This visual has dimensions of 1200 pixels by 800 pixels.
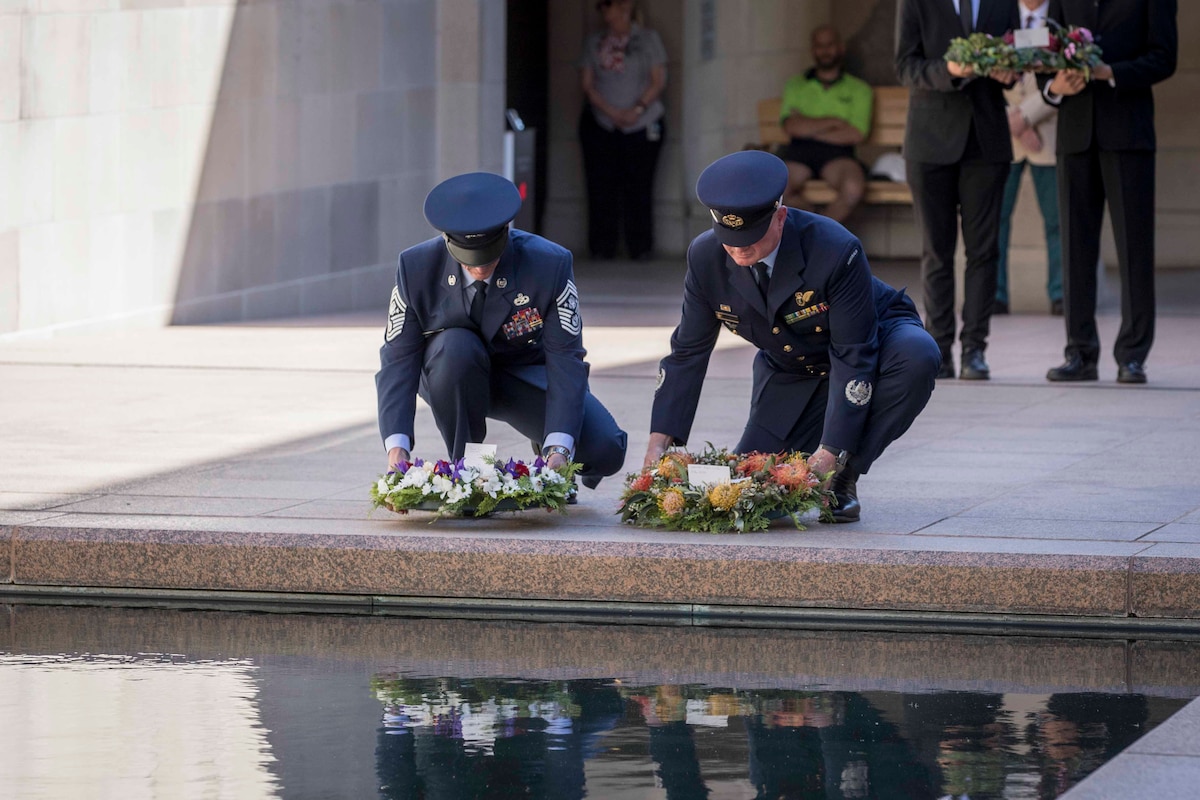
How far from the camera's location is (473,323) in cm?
571

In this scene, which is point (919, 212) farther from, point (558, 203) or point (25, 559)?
point (558, 203)

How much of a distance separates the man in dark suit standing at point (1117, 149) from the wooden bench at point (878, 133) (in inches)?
260

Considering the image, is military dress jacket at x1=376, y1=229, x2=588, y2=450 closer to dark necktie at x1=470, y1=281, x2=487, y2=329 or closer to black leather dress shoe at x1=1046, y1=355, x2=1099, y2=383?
dark necktie at x1=470, y1=281, x2=487, y2=329

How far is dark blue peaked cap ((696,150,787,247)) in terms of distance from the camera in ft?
16.9

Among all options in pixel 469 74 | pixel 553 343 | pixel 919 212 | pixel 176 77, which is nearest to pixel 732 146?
pixel 469 74

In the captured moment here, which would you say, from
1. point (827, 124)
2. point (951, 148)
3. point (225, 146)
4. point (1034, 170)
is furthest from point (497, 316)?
point (827, 124)

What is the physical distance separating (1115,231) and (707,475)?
401 cm

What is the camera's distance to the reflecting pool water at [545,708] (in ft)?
12.7

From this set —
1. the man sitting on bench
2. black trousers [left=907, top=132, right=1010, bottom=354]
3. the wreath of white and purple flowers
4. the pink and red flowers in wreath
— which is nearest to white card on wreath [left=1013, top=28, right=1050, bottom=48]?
the pink and red flowers in wreath

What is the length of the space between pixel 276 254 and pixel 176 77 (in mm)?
1506

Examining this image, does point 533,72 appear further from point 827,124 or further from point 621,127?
point 827,124

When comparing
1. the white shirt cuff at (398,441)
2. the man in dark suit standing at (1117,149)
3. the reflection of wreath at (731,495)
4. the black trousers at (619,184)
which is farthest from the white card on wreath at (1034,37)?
the black trousers at (619,184)

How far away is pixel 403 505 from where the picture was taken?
17.8 feet

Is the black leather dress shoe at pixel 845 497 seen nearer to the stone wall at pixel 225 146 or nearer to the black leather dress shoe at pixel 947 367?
the black leather dress shoe at pixel 947 367
